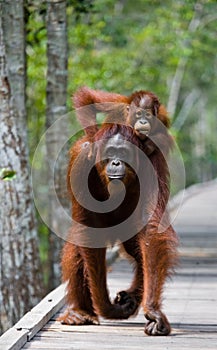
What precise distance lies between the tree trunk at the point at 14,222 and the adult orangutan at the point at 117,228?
3.25ft

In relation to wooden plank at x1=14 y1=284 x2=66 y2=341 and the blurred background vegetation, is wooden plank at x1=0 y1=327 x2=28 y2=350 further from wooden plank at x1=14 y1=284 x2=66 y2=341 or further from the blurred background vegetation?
the blurred background vegetation

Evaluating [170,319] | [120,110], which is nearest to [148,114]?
[120,110]

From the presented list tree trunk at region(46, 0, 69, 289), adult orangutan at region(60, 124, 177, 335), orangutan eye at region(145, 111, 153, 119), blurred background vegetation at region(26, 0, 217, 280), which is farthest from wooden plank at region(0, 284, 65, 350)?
blurred background vegetation at region(26, 0, 217, 280)

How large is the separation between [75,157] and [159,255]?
60 centimetres

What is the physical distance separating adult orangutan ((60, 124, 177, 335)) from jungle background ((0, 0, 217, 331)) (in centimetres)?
40

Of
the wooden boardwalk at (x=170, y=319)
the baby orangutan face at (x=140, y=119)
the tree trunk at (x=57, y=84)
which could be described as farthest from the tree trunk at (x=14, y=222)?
the baby orangutan face at (x=140, y=119)

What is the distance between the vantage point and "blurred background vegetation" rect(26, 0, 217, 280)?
9.55 m

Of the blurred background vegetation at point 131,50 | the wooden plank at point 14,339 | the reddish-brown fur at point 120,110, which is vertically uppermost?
the reddish-brown fur at point 120,110

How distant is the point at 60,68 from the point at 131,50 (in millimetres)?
9152

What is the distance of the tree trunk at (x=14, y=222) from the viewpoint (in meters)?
5.00

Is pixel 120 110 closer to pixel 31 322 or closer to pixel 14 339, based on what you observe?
pixel 31 322

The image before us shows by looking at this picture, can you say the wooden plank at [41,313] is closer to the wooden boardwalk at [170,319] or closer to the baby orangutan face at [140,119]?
the wooden boardwalk at [170,319]

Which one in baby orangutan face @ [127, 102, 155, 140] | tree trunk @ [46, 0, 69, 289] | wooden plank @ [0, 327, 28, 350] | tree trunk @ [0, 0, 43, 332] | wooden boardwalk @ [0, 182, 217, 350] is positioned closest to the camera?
wooden plank @ [0, 327, 28, 350]

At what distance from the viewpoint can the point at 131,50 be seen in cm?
1523
